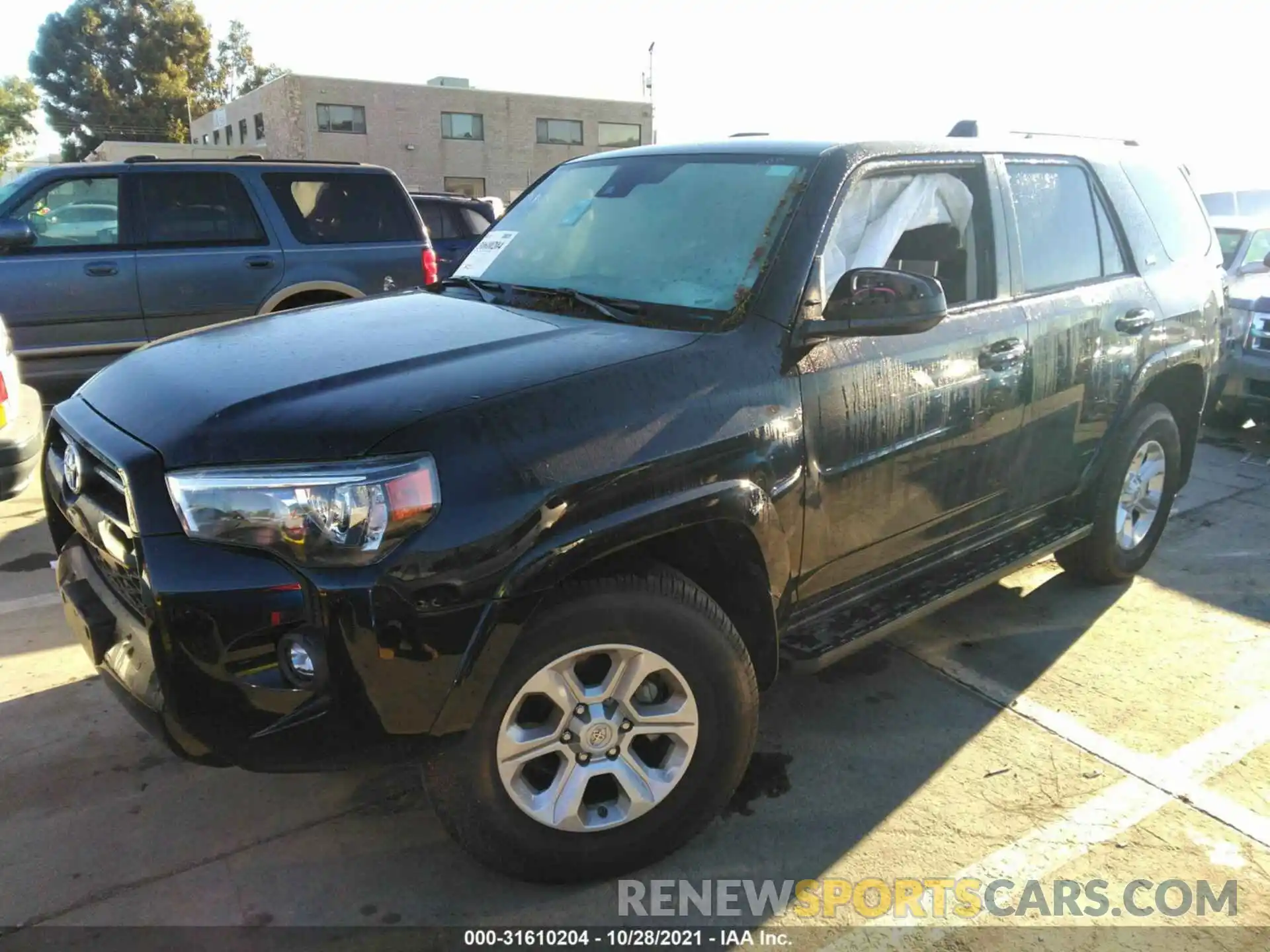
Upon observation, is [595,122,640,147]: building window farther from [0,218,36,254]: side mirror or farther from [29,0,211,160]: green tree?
[0,218,36,254]: side mirror

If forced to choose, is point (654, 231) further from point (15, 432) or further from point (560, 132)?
point (560, 132)

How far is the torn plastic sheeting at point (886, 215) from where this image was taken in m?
2.96

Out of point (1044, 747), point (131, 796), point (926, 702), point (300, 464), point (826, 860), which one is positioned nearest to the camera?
point (300, 464)

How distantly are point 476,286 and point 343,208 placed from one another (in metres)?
4.53

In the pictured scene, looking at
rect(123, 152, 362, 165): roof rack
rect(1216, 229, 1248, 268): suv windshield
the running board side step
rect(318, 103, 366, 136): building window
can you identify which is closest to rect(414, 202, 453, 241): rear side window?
rect(123, 152, 362, 165): roof rack

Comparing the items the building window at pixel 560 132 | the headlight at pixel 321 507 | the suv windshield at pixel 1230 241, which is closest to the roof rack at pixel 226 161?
the headlight at pixel 321 507

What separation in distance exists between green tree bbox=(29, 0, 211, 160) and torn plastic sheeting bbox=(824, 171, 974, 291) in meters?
60.6

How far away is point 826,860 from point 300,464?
5.87 feet

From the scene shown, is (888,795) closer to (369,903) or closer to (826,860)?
(826,860)

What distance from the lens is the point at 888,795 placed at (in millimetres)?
2971

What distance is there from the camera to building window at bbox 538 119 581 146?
4503 centimetres

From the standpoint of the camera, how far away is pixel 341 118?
4109 centimetres

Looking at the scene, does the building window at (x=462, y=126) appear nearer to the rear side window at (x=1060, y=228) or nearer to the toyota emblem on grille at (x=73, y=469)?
the rear side window at (x=1060, y=228)

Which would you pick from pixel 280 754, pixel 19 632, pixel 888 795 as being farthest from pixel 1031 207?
pixel 19 632
